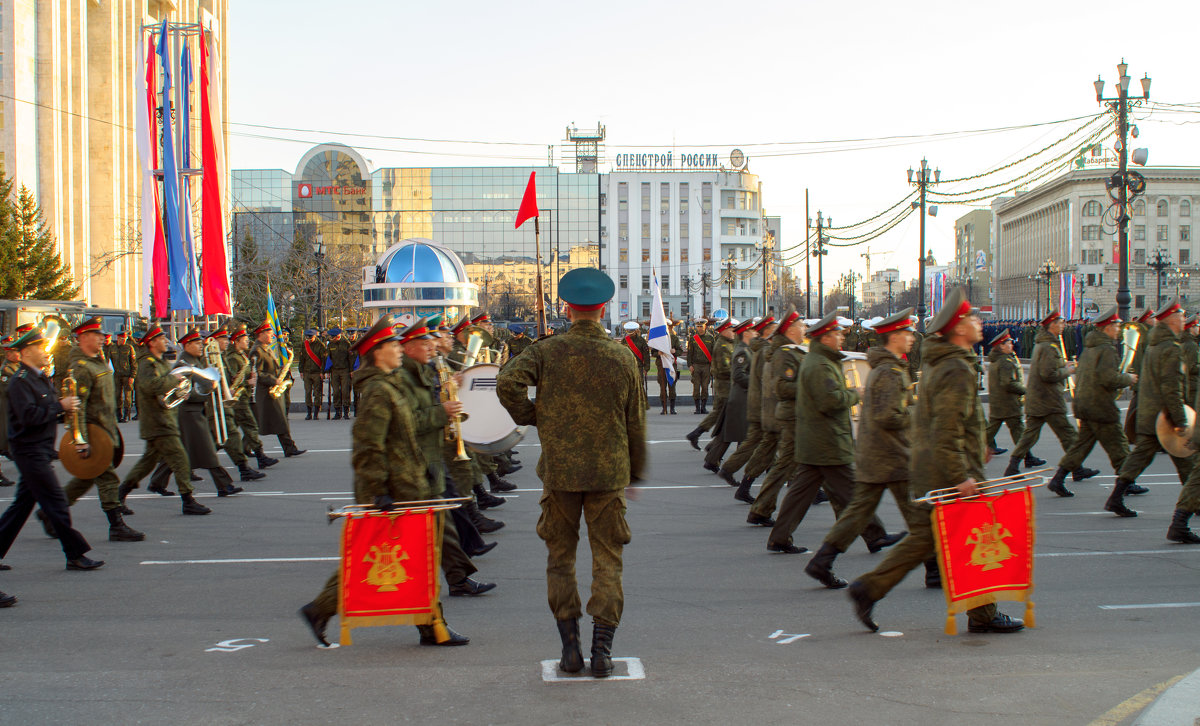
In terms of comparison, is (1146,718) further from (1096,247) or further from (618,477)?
(1096,247)

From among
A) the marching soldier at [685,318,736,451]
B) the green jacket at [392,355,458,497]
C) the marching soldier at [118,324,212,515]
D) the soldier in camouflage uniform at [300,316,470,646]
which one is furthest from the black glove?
the marching soldier at [685,318,736,451]

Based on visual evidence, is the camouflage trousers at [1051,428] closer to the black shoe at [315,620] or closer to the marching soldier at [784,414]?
the marching soldier at [784,414]

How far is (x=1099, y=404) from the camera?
9703mm

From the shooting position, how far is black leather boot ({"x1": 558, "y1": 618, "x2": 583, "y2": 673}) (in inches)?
198

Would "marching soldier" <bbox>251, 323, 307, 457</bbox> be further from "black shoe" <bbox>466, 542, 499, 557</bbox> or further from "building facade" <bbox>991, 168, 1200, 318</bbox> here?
"building facade" <bbox>991, 168, 1200, 318</bbox>

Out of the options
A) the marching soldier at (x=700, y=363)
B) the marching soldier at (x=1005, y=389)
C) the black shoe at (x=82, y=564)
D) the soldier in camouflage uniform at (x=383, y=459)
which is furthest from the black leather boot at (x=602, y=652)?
the marching soldier at (x=700, y=363)

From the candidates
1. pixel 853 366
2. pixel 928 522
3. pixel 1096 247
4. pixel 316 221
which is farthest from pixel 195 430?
pixel 1096 247

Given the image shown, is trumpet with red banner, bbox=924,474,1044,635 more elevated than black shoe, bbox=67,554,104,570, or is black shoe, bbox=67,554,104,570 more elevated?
trumpet with red banner, bbox=924,474,1044,635

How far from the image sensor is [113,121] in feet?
151

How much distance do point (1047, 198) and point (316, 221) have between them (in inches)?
3445

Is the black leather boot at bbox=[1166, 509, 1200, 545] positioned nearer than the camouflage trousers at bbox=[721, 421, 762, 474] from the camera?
Yes

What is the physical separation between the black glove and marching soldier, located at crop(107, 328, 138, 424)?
57.0ft

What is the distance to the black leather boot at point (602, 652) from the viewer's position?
496 centimetres

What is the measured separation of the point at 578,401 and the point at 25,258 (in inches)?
1375
